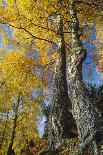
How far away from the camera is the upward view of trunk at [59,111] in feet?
29.7

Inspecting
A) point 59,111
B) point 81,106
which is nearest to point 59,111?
point 59,111

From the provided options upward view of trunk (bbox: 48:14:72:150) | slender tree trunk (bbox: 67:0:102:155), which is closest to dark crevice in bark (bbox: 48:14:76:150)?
upward view of trunk (bbox: 48:14:72:150)

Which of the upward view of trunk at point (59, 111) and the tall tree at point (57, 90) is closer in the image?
the upward view of trunk at point (59, 111)


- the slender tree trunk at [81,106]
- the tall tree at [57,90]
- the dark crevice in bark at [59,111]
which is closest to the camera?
the slender tree trunk at [81,106]

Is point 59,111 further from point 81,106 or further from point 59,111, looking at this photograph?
point 81,106

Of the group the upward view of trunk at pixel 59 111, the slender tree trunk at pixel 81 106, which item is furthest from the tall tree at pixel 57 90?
the slender tree trunk at pixel 81 106

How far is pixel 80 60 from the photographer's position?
961 centimetres

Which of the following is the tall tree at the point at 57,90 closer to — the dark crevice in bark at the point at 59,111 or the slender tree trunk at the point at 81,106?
the dark crevice in bark at the point at 59,111

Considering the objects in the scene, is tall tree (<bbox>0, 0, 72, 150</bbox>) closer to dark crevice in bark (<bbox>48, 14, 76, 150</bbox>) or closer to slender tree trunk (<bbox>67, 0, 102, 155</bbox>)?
dark crevice in bark (<bbox>48, 14, 76, 150</bbox>)

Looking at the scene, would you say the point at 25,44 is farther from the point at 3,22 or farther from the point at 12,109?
the point at 12,109

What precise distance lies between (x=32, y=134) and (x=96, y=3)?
55.4ft

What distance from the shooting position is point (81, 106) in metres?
8.39

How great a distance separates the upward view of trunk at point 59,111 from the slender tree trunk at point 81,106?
0.99 meters

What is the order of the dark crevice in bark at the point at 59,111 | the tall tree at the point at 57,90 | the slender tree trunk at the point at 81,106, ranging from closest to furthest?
the slender tree trunk at the point at 81,106 → the dark crevice in bark at the point at 59,111 → the tall tree at the point at 57,90
